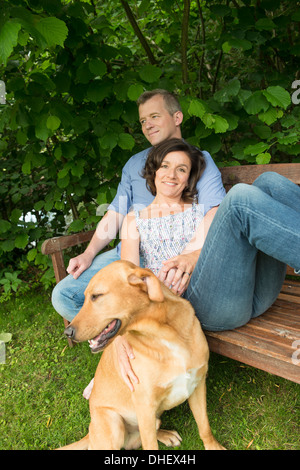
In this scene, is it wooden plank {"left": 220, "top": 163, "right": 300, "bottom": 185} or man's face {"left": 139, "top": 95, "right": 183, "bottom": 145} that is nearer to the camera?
wooden plank {"left": 220, "top": 163, "right": 300, "bottom": 185}

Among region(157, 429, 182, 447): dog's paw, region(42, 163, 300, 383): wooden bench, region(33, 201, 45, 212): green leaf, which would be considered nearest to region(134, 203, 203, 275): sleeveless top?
region(42, 163, 300, 383): wooden bench

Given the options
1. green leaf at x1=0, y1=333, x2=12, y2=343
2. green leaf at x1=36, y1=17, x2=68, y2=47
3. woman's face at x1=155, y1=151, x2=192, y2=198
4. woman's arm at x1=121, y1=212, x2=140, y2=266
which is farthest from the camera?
woman's face at x1=155, y1=151, x2=192, y2=198

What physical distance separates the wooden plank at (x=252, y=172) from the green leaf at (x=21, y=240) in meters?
2.33

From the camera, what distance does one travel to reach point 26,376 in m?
3.16

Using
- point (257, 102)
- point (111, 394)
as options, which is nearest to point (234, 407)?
point (111, 394)

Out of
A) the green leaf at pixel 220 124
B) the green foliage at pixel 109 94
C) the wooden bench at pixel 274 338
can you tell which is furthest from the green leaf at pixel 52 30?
the wooden bench at pixel 274 338

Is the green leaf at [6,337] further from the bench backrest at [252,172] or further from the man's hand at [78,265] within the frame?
the bench backrest at [252,172]

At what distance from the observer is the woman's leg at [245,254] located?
1.74m

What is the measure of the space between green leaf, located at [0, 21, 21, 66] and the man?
4.37 ft

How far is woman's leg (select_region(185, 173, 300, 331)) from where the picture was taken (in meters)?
1.74

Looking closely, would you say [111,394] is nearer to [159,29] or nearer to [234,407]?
[234,407]

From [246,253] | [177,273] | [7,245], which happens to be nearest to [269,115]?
[246,253]

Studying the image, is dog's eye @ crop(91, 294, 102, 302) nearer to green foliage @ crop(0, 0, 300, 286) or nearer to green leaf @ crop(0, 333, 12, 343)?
green leaf @ crop(0, 333, 12, 343)
